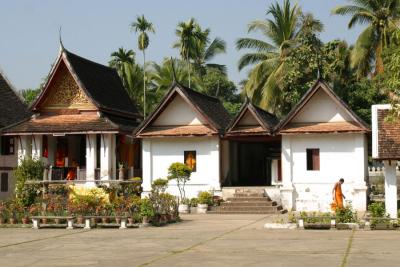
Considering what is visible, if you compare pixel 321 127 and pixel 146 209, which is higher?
pixel 321 127

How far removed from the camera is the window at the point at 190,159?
28.5 meters

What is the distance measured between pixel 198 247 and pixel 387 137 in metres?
9.06

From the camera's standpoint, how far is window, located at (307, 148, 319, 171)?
26.8 metres

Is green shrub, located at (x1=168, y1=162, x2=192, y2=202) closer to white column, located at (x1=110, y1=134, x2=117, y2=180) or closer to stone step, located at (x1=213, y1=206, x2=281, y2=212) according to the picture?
stone step, located at (x1=213, y1=206, x2=281, y2=212)

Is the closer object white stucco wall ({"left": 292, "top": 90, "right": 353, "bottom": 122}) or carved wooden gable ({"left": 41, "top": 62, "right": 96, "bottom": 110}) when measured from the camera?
white stucco wall ({"left": 292, "top": 90, "right": 353, "bottom": 122})

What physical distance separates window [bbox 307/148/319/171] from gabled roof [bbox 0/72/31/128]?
619 inches

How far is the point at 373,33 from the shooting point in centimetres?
3681

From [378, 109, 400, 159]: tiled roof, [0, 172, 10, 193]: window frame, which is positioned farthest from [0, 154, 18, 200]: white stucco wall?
[378, 109, 400, 159]: tiled roof

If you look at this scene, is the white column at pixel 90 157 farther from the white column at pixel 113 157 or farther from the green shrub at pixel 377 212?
the green shrub at pixel 377 212

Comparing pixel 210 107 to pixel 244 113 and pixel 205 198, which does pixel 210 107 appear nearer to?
pixel 244 113

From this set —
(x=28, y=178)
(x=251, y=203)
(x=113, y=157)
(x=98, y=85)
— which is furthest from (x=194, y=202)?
(x=98, y=85)

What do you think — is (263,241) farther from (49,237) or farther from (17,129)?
(17,129)

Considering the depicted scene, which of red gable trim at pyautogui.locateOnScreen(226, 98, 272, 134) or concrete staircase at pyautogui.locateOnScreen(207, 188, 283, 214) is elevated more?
red gable trim at pyautogui.locateOnScreen(226, 98, 272, 134)

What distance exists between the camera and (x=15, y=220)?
20500 millimetres
